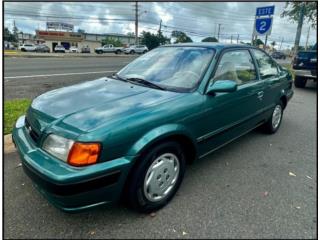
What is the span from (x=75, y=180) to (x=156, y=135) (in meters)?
0.74

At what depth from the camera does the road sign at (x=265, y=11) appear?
8.77 meters

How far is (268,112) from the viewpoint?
4.20 metres

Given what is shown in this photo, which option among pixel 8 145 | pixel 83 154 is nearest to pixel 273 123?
pixel 83 154

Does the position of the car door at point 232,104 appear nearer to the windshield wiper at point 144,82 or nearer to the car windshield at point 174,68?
the car windshield at point 174,68

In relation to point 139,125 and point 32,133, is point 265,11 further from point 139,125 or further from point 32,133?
point 32,133

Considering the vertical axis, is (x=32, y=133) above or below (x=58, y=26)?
below

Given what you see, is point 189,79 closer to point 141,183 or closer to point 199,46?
point 199,46

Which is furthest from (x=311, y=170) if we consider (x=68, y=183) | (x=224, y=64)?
(x=68, y=183)

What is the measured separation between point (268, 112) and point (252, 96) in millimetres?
838

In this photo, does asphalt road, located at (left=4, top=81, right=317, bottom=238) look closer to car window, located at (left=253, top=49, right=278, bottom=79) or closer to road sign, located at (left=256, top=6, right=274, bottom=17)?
car window, located at (left=253, top=49, right=278, bottom=79)

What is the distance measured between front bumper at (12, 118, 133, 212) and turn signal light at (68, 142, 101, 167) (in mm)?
40

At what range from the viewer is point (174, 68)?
3.08 meters

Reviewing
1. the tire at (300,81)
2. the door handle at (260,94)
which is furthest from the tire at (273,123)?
the tire at (300,81)

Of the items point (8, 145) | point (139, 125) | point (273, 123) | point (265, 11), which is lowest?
point (8, 145)
